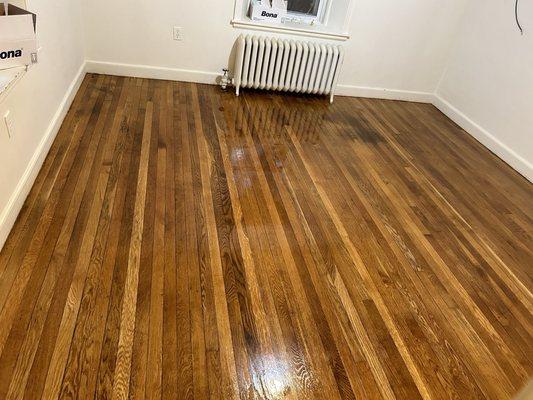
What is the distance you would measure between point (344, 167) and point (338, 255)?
0.98m

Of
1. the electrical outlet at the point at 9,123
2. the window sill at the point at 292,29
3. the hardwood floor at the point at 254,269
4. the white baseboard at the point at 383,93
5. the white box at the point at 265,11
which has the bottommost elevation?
the hardwood floor at the point at 254,269

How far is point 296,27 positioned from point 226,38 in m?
0.69

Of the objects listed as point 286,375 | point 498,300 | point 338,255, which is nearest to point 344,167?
point 338,255

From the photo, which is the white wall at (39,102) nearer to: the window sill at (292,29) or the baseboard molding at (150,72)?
the baseboard molding at (150,72)

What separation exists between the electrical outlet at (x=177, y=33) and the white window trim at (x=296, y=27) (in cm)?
49

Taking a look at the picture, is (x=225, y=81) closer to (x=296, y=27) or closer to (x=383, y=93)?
(x=296, y=27)

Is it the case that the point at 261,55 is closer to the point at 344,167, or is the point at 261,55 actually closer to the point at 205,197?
the point at 344,167

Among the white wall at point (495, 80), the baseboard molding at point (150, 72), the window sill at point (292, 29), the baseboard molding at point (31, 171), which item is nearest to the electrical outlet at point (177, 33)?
the baseboard molding at point (150, 72)

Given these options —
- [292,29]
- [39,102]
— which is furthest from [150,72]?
[39,102]

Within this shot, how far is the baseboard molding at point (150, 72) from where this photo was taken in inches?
144

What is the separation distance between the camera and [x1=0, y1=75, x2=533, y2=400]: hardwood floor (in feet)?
4.81

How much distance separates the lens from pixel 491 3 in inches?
143

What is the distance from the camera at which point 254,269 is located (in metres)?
1.90

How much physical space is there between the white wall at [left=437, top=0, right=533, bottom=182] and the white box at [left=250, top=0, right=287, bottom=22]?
6.25ft
